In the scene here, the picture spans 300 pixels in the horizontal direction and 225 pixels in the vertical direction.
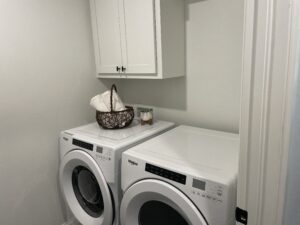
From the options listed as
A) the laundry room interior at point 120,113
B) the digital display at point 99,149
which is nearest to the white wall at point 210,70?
the laundry room interior at point 120,113

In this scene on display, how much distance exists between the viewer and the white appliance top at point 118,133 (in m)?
1.49

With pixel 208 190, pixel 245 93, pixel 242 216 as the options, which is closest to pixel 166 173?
pixel 208 190

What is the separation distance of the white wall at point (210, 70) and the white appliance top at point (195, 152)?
6.3 inches

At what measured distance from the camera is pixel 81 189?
180cm

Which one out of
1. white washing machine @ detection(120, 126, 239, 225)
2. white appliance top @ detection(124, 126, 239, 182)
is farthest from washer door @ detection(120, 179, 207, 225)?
white appliance top @ detection(124, 126, 239, 182)

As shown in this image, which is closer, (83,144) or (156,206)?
(156,206)

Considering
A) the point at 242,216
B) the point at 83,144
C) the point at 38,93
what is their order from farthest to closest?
1. the point at 38,93
2. the point at 83,144
3. the point at 242,216

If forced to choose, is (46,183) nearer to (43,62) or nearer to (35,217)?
(35,217)

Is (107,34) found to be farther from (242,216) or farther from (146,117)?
(242,216)

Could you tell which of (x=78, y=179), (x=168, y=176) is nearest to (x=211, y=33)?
A: (x=168, y=176)

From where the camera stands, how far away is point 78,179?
5.87ft

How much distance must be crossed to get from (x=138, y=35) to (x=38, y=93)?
31.9 inches

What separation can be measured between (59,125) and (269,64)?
161cm

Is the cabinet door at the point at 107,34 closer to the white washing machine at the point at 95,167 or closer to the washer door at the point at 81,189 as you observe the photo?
the white washing machine at the point at 95,167
